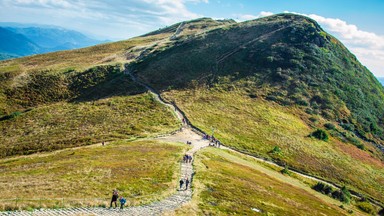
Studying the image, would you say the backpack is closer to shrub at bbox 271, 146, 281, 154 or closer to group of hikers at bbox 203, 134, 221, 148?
group of hikers at bbox 203, 134, 221, 148

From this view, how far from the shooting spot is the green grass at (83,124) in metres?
60.2

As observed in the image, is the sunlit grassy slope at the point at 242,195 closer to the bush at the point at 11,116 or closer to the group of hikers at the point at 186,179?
the group of hikers at the point at 186,179

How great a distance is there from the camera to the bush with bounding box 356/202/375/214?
4647 cm

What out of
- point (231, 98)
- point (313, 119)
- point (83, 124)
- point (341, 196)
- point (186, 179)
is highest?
point (231, 98)

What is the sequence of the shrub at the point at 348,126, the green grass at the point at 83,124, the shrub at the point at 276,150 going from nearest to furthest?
the green grass at the point at 83,124, the shrub at the point at 276,150, the shrub at the point at 348,126

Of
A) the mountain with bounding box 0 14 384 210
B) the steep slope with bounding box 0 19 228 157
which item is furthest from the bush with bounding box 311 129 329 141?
the steep slope with bounding box 0 19 228 157

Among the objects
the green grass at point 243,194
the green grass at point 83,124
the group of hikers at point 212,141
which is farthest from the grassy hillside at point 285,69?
the green grass at point 243,194

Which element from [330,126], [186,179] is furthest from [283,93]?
[186,179]

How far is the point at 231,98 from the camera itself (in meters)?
92.3

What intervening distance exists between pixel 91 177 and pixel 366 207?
142ft

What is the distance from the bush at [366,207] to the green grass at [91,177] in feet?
101

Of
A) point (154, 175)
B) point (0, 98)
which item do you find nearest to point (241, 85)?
point (154, 175)

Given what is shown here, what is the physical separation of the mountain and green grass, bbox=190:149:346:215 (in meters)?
0.99

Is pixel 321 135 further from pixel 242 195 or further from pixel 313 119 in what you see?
pixel 242 195
